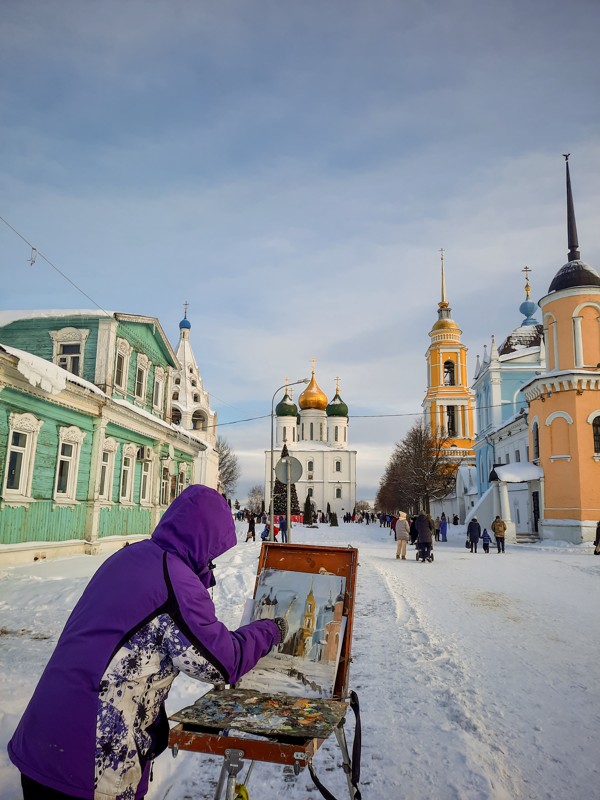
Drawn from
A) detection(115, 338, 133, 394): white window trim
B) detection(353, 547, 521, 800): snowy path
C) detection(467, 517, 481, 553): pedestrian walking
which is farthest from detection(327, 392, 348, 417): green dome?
detection(353, 547, 521, 800): snowy path

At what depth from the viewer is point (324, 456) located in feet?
278

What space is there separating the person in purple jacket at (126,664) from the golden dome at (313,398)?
8596 centimetres

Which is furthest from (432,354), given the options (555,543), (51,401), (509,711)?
(509,711)

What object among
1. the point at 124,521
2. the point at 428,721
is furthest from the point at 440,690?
the point at 124,521

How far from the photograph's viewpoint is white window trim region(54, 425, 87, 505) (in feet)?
48.6

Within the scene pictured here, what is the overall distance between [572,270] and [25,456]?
90.4 feet

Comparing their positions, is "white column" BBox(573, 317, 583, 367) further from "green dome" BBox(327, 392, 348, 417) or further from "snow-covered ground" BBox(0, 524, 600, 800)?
"green dome" BBox(327, 392, 348, 417)

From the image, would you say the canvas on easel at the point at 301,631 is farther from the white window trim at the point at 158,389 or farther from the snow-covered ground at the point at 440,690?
the white window trim at the point at 158,389

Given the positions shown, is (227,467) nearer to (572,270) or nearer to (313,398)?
(313,398)

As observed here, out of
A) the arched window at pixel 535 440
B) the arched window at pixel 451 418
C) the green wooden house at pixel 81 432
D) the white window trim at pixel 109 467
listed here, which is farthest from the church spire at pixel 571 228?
the arched window at pixel 451 418

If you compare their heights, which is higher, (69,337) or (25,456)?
(69,337)

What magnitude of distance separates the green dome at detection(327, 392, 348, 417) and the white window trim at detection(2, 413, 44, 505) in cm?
7367

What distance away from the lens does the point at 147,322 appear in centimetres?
2047

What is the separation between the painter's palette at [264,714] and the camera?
2766 mm
